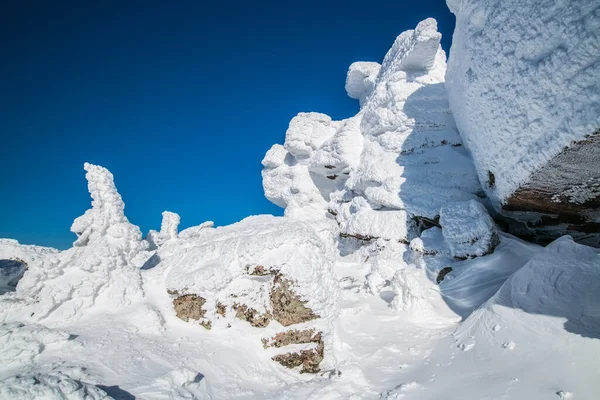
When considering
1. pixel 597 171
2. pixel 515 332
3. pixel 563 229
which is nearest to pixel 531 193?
pixel 597 171

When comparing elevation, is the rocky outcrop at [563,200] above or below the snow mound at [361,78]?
below

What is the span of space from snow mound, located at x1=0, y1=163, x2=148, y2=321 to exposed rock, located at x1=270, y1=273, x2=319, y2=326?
10.7ft

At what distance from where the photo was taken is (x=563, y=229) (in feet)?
37.6

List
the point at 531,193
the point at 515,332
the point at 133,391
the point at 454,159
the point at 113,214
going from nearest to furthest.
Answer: the point at 133,391 → the point at 515,332 → the point at 113,214 → the point at 531,193 → the point at 454,159

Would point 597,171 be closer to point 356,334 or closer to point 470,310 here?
point 470,310

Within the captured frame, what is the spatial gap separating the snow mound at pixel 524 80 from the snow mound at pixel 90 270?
10.4 metres

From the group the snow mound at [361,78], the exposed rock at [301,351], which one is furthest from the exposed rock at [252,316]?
the snow mound at [361,78]

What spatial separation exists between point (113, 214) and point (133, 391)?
539cm

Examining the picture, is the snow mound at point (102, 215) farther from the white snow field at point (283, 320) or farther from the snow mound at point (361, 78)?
the snow mound at point (361, 78)

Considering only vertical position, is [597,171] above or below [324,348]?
above

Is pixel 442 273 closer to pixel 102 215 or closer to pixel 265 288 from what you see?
pixel 265 288

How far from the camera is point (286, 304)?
7086mm

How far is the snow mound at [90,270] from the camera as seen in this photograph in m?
6.48

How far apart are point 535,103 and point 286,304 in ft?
24.9
